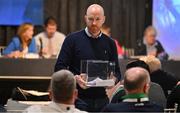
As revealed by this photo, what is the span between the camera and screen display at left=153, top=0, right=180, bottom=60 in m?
8.91

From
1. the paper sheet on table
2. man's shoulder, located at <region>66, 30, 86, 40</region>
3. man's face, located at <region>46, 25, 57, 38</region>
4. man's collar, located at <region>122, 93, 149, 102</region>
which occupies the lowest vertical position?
man's collar, located at <region>122, 93, 149, 102</region>

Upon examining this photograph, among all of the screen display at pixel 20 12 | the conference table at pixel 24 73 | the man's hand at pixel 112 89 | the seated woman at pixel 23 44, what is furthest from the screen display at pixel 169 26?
the man's hand at pixel 112 89

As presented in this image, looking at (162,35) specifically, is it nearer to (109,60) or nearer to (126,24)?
(126,24)

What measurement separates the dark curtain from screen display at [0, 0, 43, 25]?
14 centimetres

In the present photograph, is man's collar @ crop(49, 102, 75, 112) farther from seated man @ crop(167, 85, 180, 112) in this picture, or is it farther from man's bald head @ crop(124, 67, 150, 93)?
seated man @ crop(167, 85, 180, 112)

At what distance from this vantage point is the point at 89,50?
13.0 ft

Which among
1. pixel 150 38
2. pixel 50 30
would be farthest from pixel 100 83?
pixel 150 38

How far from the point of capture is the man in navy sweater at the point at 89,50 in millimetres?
3924

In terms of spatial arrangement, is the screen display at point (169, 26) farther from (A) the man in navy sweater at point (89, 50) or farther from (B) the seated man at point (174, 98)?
(A) the man in navy sweater at point (89, 50)

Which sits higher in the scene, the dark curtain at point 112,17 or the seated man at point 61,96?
the dark curtain at point 112,17

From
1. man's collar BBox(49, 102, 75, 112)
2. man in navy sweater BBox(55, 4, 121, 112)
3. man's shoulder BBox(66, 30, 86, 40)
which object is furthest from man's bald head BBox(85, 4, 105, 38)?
man's collar BBox(49, 102, 75, 112)

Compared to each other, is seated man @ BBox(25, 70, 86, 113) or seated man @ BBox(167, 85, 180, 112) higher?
seated man @ BBox(25, 70, 86, 113)

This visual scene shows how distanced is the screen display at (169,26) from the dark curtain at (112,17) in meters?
0.37

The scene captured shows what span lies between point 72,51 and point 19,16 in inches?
195
